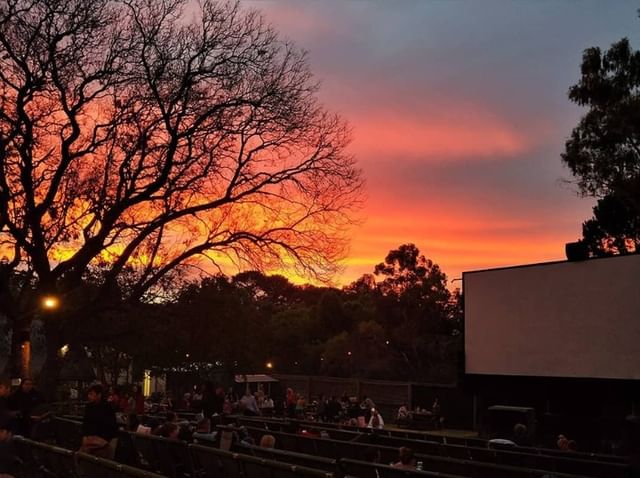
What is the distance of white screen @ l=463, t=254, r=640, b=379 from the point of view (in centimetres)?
1825

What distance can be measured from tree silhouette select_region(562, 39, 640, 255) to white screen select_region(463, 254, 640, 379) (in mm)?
10498

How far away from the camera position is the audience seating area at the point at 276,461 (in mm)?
6254

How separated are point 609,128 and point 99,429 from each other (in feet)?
86.4

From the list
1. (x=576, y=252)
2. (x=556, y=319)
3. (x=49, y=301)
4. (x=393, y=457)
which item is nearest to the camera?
(x=393, y=457)

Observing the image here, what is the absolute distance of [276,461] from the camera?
642 centimetres

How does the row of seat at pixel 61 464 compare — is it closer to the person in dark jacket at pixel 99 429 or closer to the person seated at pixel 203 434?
the person in dark jacket at pixel 99 429

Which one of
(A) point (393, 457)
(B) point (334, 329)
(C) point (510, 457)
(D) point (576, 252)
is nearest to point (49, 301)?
(A) point (393, 457)

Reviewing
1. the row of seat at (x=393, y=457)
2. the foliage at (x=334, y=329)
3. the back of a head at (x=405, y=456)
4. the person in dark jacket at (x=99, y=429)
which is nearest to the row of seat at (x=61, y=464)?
the person in dark jacket at (x=99, y=429)

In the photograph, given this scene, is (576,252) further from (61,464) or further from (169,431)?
(61,464)

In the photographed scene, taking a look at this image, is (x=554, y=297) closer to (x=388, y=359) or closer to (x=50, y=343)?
(x=50, y=343)

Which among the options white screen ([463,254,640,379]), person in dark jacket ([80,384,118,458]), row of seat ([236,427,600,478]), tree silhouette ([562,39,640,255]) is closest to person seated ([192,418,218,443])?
row of seat ([236,427,600,478])

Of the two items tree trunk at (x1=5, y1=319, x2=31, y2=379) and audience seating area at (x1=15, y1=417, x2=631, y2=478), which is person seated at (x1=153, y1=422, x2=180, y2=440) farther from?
tree trunk at (x1=5, y1=319, x2=31, y2=379)

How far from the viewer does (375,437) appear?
37.5ft

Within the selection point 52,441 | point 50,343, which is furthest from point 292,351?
point 52,441
